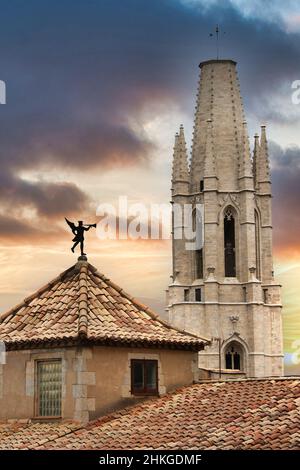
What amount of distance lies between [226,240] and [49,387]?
→ 90.4 metres

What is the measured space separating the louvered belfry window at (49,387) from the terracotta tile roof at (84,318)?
728 mm

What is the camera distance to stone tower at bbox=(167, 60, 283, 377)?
111938mm

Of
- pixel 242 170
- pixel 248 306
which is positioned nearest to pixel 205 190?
pixel 242 170

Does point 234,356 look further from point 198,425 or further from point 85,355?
point 198,425

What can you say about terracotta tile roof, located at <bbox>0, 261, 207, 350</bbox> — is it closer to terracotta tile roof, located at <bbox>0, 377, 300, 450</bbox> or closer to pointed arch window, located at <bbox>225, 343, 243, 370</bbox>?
terracotta tile roof, located at <bbox>0, 377, 300, 450</bbox>

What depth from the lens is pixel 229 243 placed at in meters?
116

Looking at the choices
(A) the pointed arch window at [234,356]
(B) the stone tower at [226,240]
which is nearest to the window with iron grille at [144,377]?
(B) the stone tower at [226,240]

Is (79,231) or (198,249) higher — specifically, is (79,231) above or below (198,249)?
below

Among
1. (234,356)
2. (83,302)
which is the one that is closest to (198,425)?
(83,302)

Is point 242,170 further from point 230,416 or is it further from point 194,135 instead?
point 230,416

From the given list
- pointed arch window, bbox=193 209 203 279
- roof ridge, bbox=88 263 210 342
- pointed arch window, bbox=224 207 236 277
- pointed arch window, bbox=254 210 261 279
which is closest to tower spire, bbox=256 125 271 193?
pointed arch window, bbox=254 210 261 279

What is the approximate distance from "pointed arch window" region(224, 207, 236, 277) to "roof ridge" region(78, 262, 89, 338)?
86.7m

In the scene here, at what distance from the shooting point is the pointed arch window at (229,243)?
115 meters

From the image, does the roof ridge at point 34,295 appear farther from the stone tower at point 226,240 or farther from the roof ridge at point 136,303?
the stone tower at point 226,240
